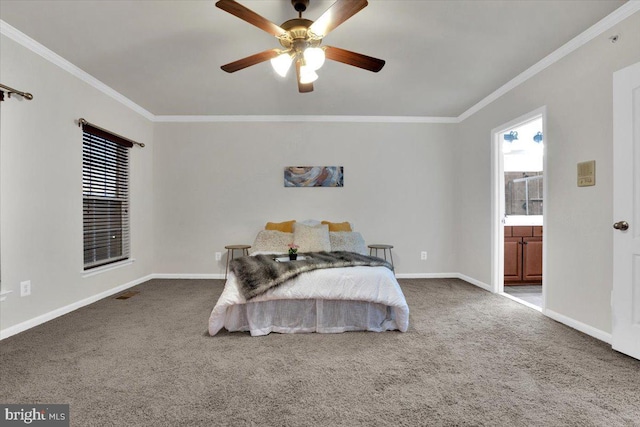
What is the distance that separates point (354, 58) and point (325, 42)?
21.9 inches

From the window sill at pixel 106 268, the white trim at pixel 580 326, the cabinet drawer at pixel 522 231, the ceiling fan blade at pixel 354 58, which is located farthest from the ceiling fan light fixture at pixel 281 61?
the cabinet drawer at pixel 522 231

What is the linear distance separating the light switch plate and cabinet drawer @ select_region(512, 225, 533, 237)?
171cm

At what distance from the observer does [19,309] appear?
2.65 metres

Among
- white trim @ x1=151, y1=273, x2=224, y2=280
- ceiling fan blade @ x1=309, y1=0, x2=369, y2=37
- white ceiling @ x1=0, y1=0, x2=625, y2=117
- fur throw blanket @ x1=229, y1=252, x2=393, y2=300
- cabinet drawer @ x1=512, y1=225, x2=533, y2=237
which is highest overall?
white ceiling @ x1=0, y1=0, x2=625, y2=117

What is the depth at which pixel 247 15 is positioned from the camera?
1978 millimetres

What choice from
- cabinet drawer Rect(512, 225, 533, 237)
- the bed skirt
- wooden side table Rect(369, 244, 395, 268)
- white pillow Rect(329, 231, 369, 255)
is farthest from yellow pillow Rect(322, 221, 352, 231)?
cabinet drawer Rect(512, 225, 533, 237)

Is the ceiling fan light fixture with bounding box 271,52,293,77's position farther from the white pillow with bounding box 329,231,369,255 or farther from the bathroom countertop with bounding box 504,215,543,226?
the bathroom countertop with bounding box 504,215,543,226

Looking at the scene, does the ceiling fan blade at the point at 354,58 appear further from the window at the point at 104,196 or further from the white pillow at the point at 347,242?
the window at the point at 104,196

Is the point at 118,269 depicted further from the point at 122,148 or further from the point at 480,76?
the point at 480,76

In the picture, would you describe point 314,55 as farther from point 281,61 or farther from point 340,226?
point 340,226

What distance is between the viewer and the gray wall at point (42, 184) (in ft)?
8.45

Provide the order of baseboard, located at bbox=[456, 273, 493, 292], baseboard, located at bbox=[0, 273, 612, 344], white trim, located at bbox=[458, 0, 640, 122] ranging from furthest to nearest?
baseboard, located at bbox=[456, 273, 493, 292] < baseboard, located at bbox=[0, 273, 612, 344] < white trim, located at bbox=[458, 0, 640, 122]

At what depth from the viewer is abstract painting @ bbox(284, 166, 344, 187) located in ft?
16.0

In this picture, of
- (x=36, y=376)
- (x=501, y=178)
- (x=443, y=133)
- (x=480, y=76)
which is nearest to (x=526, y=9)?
(x=480, y=76)
